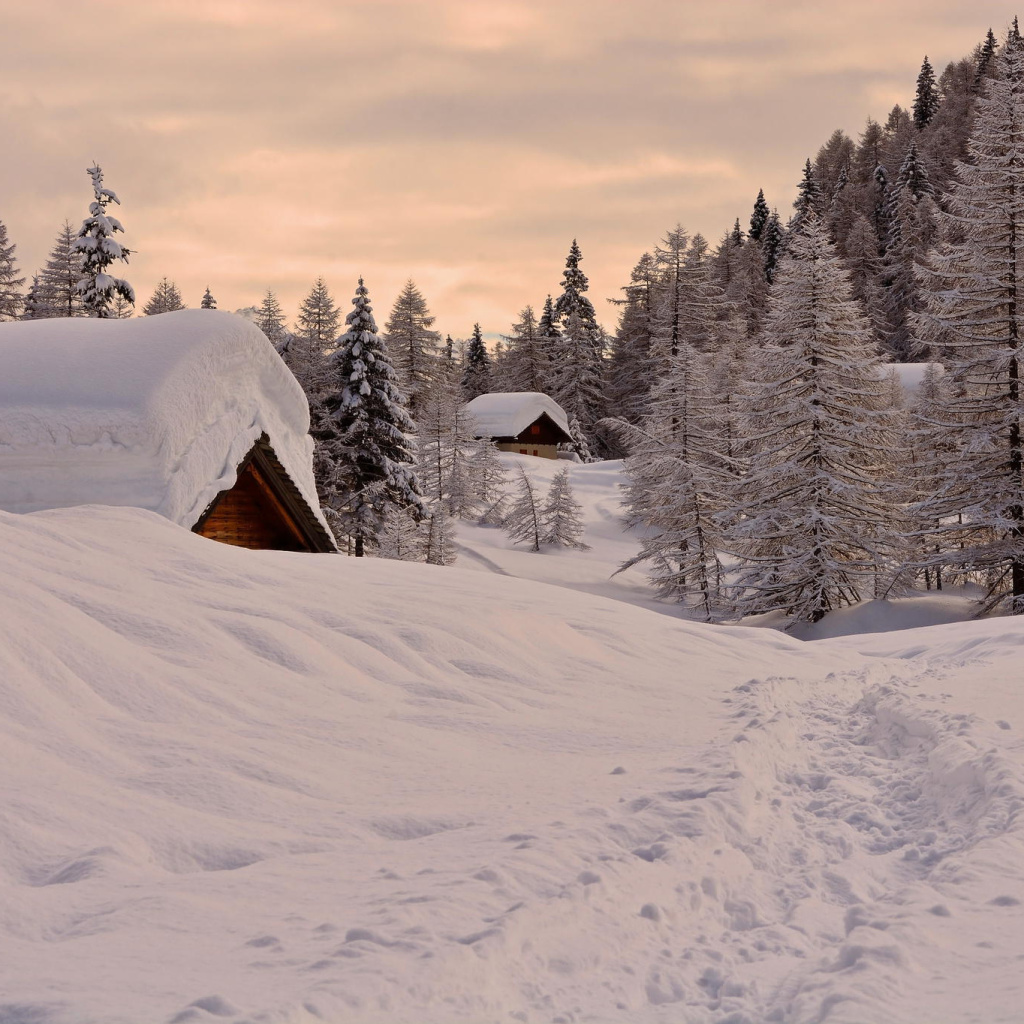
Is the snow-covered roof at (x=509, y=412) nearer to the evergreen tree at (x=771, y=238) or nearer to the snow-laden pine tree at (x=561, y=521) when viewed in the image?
the snow-laden pine tree at (x=561, y=521)

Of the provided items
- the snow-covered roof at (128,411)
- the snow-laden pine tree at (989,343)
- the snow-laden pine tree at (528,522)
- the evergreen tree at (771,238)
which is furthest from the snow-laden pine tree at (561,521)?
the evergreen tree at (771,238)

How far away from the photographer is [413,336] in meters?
63.0

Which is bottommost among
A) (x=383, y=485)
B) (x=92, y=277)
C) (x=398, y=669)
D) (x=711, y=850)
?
(x=711, y=850)

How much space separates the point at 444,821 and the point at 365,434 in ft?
87.4

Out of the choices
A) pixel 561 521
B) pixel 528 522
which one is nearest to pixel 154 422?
pixel 528 522

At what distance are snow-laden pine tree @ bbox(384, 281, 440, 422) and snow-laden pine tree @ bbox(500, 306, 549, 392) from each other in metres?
10.5

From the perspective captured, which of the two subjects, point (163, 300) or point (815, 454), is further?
point (163, 300)

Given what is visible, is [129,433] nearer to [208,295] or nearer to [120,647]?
[120,647]

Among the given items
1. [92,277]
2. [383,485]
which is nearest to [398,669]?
[383,485]

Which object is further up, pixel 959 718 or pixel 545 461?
pixel 545 461

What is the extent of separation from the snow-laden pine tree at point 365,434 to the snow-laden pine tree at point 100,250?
1067 cm

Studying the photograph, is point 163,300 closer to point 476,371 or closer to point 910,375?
point 476,371

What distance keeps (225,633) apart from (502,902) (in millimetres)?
4230

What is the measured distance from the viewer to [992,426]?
2134 centimetres
